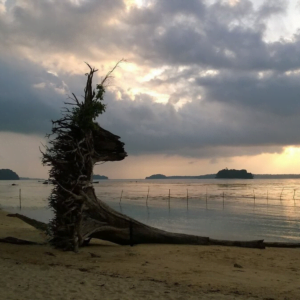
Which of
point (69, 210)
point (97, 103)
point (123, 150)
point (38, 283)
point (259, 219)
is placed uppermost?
point (97, 103)

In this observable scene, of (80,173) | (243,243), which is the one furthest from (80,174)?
(243,243)

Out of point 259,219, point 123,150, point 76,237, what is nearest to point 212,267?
point 76,237

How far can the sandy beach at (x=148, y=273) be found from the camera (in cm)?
762

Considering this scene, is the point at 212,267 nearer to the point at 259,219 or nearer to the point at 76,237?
the point at 76,237

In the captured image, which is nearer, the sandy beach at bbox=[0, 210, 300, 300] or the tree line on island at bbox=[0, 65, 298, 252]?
the sandy beach at bbox=[0, 210, 300, 300]

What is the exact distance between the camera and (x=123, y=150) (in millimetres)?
15766

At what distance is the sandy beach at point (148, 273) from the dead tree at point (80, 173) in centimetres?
80

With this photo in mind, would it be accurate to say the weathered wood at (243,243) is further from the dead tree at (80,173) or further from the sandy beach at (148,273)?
the dead tree at (80,173)

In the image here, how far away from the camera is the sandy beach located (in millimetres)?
7625

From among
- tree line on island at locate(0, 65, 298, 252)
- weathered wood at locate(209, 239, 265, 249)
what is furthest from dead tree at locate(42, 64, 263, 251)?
weathered wood at locate(209, 239, 265, 249)

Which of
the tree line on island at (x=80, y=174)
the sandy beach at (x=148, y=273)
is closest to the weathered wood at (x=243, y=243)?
the sandy beach at (x=148, y=273)

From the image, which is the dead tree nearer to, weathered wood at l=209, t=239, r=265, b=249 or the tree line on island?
the tree line on island

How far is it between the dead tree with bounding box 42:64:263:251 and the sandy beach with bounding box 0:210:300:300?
2.62ft

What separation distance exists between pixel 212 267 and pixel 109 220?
542 centimetres
